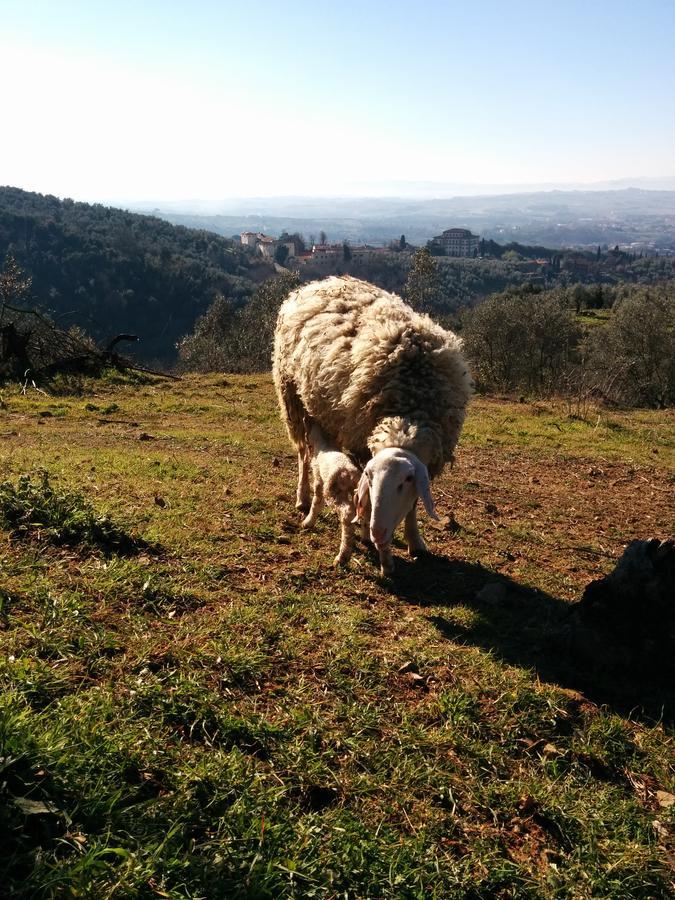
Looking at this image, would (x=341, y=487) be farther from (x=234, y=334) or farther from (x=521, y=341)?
(x=234, y=334)

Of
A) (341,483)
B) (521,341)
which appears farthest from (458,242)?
(341,483)

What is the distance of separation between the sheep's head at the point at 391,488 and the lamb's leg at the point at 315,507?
135 cm

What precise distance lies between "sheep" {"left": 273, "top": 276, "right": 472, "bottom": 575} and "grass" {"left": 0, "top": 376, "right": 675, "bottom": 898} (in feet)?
2.85

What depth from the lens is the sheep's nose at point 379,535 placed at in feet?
17.6

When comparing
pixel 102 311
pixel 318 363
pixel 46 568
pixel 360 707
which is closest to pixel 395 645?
pixel 360 707

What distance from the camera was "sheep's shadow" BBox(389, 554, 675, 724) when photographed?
4.11m

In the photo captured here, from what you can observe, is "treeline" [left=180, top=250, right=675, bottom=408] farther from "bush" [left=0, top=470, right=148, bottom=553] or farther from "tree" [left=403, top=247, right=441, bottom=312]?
"bush" [left=0, top=470, right=148, bottom=553]

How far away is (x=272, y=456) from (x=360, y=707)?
7179mm

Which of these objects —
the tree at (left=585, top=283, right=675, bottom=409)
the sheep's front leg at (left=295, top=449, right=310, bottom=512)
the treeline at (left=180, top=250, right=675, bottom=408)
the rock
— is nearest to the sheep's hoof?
the sheep's front leg at (left=295, top=449, right=310, bottom=512)

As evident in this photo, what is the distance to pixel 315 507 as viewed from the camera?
22.8 ft

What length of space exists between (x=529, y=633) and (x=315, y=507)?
2.88 metres

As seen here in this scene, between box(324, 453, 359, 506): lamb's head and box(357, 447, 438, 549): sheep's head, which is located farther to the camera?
box(324, 453, 359, 506): lamb's head

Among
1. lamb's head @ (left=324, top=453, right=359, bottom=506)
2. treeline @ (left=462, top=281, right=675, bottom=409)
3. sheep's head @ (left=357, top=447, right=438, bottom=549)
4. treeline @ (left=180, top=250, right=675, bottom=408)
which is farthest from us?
treeline @ (left=462, top=281, right=675, bottom=409)

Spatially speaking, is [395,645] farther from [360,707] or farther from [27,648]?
[27,648]
